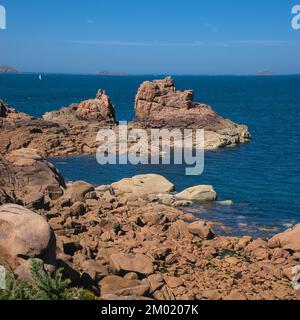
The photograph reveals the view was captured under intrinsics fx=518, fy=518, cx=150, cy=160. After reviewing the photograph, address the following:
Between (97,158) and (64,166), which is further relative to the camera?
(97,158)

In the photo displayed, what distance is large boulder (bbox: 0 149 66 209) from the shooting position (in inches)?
1209

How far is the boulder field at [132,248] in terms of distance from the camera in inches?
741

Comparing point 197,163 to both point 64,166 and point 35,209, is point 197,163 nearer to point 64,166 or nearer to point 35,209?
point 64,166

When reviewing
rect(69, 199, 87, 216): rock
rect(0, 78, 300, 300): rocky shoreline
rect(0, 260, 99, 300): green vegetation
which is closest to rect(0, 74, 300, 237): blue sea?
rect(0, 78, 300, 300): rocky shoreline

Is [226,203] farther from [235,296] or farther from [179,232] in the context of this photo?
[235,296]

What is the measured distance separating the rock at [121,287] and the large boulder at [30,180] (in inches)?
408

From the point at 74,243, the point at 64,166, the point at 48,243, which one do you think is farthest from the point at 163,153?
the point at 48,243

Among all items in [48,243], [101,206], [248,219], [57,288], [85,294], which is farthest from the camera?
[248,219]

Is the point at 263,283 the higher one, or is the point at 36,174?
the point at 36,174

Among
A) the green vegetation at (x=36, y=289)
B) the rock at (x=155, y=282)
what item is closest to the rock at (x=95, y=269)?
the rock at (x=155, y=282)

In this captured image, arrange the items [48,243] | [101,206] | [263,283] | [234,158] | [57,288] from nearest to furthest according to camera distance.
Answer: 1. [57,288]
2. [48,243]
3. [263,283]
4. [101,206]
5. [234,158]

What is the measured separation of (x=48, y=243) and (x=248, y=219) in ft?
63.3

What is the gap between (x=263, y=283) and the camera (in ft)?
77.4

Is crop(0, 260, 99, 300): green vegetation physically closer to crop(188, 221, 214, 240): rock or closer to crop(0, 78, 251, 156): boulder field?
crop(188, 221, 214, 240): rock
